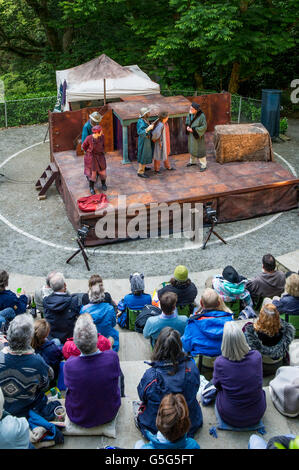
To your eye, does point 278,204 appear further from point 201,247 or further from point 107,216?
point 107,216

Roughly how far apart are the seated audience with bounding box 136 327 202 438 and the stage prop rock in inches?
363

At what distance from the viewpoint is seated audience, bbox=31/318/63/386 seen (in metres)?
5.48

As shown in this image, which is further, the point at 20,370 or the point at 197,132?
the point at 197,132

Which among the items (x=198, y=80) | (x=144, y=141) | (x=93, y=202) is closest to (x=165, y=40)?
(x=198, y=80)

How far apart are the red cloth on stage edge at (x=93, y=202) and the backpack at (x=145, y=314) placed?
431cm

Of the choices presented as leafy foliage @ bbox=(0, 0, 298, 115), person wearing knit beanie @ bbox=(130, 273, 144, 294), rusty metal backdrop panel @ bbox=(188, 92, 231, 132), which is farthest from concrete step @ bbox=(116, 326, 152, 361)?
leafy foliage @ bbox=(0, 0, 298, 115)

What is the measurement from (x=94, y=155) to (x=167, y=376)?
7732mm

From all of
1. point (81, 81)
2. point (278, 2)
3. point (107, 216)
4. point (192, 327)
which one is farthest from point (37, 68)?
point (192, 327)

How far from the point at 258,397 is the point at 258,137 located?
934cm

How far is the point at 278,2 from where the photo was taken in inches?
778

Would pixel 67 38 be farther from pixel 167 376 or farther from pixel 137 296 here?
pixel 167 376

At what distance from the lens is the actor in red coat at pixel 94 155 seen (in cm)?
1153

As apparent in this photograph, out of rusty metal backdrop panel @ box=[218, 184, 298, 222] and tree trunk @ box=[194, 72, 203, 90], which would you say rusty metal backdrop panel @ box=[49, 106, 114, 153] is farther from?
tree trunk @ box=[194, 72, 203, 90]

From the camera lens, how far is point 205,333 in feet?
19.0
